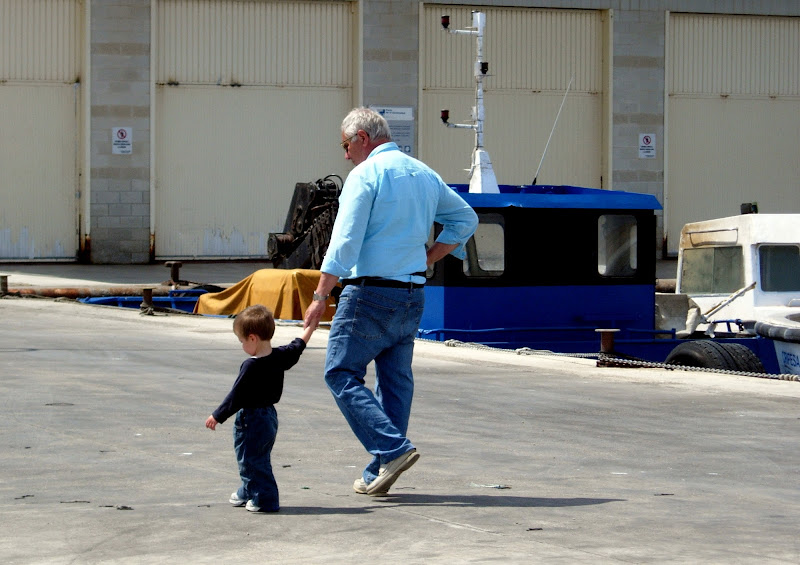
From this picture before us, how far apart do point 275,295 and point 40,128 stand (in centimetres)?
1326

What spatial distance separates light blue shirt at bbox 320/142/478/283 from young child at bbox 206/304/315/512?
1.58ft

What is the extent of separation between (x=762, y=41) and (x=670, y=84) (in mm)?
2724

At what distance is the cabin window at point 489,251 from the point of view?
16375 millimetres

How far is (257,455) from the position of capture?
6.05 meters

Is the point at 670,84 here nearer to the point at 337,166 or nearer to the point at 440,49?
the point at 440,49

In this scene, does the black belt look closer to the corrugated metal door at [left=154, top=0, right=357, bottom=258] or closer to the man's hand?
the man's hand

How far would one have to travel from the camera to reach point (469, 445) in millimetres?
8195

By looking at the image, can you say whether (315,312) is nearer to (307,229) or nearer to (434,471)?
(434,471)

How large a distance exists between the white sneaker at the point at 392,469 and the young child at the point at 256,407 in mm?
520

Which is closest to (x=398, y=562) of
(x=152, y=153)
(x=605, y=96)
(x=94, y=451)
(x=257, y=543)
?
(x=257, y=543)

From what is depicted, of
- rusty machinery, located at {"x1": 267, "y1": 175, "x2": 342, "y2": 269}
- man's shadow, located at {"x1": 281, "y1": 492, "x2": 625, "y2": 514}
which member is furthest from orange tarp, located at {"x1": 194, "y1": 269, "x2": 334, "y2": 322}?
man's shadow, located at {"x1": 281, "y1": 492, "x2": 625, "y2": 514}

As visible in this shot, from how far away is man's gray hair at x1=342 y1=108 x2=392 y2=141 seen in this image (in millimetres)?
6703

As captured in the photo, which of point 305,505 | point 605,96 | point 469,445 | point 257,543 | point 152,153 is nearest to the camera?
point 257,543

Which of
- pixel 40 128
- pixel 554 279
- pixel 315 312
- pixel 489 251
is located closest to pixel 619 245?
pixel 554 279
